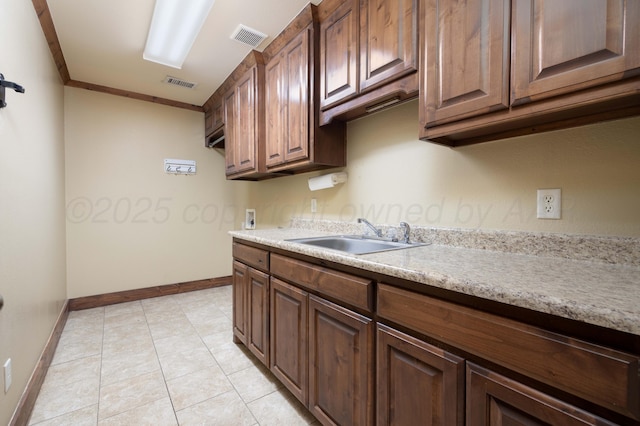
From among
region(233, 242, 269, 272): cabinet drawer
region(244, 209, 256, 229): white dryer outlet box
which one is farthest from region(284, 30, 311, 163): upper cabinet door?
region(244, 209, 256, 229): white dryer outlet box

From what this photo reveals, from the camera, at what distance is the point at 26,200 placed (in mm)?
1653

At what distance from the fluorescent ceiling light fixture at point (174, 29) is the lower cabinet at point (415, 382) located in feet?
7.56

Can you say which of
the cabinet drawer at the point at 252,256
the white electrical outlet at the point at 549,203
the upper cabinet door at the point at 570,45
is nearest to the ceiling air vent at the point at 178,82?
the cabinet drawer at the point at 252,256

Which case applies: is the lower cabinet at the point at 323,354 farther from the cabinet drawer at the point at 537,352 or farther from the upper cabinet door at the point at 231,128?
the upper cabinet door at the point at 231,128

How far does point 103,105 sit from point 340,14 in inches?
121

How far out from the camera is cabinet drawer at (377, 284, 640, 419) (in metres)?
0.56

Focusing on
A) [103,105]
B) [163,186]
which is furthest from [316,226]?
[103,105]

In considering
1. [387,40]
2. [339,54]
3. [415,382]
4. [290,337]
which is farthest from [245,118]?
[415,382]

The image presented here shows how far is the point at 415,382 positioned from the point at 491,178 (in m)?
0.98

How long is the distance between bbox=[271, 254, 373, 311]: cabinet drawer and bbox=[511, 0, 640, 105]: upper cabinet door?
867mm

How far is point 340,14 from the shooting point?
1.70 meters

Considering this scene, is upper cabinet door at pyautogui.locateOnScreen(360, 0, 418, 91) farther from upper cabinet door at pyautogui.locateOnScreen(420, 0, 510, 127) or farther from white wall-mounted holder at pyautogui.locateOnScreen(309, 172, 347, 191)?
white wall-mounted holder at pyautogui.locateOnScreen(309, 172, 347, 191)

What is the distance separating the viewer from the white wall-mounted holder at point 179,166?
369 cm

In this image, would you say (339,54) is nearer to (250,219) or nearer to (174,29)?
(174,29)
